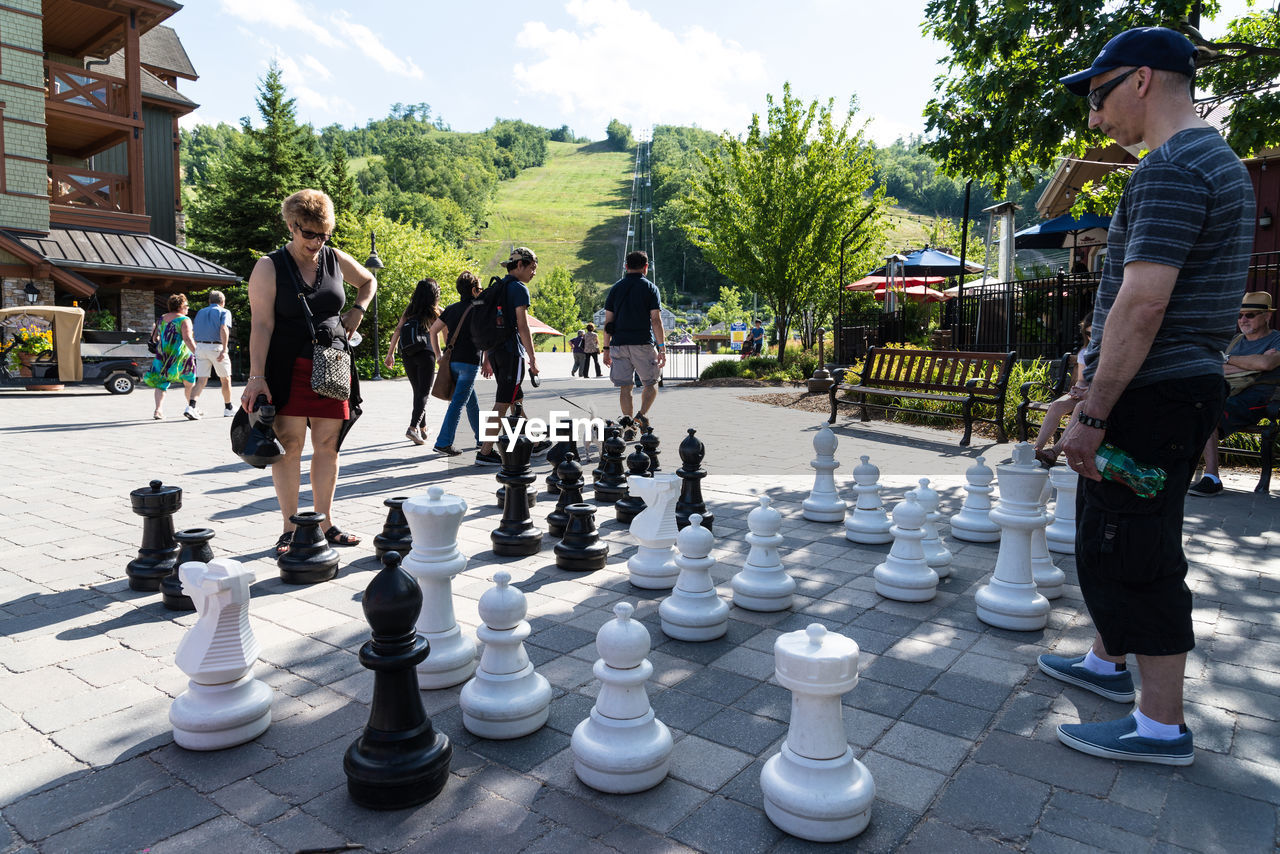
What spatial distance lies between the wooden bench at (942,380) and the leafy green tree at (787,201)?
9549 mm

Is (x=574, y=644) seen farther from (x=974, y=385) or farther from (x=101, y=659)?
(x=974, y=385)

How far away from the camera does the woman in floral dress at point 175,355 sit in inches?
436

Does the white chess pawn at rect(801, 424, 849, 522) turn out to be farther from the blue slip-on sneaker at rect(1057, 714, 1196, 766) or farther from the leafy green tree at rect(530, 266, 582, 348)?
the leafy green tree at rect(530, 266, 582, 348)

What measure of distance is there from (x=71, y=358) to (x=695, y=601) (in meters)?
17.6

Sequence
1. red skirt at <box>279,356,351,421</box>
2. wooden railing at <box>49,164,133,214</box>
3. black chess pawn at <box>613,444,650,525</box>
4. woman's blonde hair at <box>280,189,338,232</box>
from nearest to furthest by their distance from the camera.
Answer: woman's blonde hair at <box>280,189,338,232</box> < red skirt at <box>279,356,351,421</box> < black chess pawn at <box>613,444,650,525</box> < wooden railing at <box>49,164,133,214</box>

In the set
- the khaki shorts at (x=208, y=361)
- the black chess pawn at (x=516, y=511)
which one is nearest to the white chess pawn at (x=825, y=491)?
the black chess pawn at (x=516, y=511)

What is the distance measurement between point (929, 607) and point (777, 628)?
0.84m

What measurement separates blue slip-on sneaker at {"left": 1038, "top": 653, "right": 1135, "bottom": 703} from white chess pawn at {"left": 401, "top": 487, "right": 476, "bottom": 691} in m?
2.21

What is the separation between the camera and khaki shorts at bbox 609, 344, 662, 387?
26.1ft

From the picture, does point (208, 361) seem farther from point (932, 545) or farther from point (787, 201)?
point (787, 201)

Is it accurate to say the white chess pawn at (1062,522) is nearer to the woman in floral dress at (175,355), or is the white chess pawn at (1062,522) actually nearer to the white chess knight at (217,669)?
the white chess knight at (217,669)

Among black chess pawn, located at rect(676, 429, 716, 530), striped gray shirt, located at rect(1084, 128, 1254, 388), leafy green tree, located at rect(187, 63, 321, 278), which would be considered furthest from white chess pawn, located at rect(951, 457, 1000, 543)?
leafy green tree, located at rect(187, 63, 321, 278)

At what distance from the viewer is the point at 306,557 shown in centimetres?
385

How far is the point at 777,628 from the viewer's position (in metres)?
3.34
